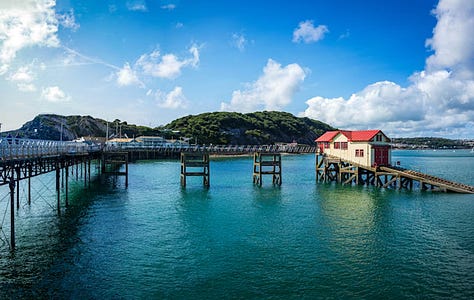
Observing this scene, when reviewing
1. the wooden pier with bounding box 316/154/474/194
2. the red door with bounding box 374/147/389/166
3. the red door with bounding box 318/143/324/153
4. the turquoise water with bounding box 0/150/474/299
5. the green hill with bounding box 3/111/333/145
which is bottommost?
the turquoise water with bounding box 0/150/474/299

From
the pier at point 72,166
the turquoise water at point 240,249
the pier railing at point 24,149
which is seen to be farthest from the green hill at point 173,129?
the turquoise water at point 240,249

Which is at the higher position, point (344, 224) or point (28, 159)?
point (28, 159)

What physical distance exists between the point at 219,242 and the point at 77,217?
527 inches

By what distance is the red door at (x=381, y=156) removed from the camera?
49.0 m

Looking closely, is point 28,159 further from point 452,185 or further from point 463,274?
point 452,185

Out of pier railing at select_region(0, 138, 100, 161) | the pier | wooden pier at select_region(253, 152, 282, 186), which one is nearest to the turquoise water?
the pier

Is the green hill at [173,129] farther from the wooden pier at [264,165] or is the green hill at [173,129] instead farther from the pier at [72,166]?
the wooden pier at [264,165]

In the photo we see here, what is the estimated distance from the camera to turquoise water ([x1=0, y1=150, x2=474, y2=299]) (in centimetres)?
1577

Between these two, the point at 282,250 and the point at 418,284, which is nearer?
the point at 418,284

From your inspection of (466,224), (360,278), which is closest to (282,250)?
(360,278)

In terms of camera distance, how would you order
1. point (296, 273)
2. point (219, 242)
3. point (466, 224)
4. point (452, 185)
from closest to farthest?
point (296, 273) < point (219, 242) < point (466, 224) < point (452, 185)

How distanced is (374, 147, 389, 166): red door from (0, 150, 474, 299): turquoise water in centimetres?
1267

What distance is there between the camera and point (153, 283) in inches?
639

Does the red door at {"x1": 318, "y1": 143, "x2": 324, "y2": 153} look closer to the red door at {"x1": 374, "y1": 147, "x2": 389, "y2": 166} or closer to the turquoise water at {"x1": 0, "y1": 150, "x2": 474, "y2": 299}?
the red door at {"x1": 374, "y1": 147, "x2": 389, "y2": 166}
